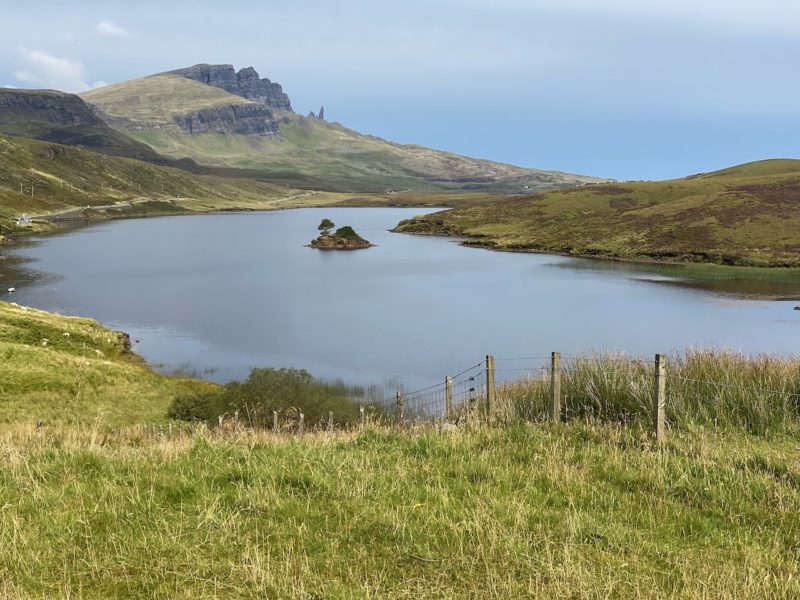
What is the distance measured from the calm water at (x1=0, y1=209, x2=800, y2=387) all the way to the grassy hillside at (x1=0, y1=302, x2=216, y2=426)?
24.6 ft

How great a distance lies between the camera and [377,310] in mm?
78250

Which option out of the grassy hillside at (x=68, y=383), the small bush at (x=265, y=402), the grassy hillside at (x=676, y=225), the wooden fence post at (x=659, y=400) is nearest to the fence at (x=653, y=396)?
the wooden fence post at (x=659, y=400)

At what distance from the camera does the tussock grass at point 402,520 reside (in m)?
6.67

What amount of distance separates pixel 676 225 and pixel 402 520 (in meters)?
159

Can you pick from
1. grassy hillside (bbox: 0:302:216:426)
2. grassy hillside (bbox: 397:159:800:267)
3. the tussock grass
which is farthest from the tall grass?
grassy hillside (bbox: 397:159:800:267)

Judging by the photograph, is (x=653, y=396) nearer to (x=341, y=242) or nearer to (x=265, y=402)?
(x=265, y=402)

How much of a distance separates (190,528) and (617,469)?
7356 mm

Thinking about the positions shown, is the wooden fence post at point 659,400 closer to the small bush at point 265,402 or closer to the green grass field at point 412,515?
the green grass field at point 412,515

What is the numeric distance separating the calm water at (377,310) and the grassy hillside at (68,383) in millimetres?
7513

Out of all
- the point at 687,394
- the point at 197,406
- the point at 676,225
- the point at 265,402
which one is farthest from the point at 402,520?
the point at 676,225

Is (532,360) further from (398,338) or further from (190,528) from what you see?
(190,528)

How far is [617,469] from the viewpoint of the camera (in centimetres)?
1070

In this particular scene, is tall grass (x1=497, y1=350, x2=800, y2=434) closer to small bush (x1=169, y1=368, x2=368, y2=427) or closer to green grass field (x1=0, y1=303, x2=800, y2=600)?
green grass field (x1=0, y1=303, x2=800, y2=600)

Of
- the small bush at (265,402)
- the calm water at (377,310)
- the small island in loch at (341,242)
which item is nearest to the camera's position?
the small bush at (265,402)
